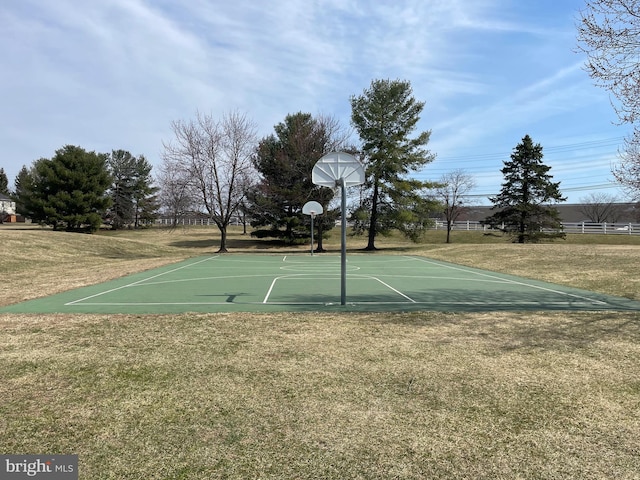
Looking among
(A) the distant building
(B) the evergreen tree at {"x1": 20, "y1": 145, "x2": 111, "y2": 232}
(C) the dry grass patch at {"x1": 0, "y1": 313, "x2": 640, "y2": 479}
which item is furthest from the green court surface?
(A) the distant building

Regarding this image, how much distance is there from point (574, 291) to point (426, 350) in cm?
767

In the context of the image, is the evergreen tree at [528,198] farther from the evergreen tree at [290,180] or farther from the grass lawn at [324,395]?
the grass lawn at [324,395]

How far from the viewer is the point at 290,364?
457cm

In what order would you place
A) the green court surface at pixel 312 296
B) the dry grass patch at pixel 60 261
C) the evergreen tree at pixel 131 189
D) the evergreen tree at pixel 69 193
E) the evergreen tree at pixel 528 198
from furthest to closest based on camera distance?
the evergreen tree at pixel 131 189 → the evergreen tree at pixel 69 193 → the evergreen tree at pixel 528 198 → the dry grass patch at pixel 60 261 → the green court surface at pixel 312 296

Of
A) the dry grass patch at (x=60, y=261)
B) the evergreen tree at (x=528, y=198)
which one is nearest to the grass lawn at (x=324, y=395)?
the dry grass patch at (x=60, y=261)

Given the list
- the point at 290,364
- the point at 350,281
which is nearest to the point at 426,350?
the point at 290,364

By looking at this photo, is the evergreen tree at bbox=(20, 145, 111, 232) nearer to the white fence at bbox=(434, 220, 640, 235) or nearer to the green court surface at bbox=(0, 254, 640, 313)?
the white fence at bbox=(434, 220, 640, 235)

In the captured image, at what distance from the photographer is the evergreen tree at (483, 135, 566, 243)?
37.0 meters

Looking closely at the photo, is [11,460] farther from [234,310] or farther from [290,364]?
[234,310]

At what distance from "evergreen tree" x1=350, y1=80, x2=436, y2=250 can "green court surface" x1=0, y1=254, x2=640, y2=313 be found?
1740cm

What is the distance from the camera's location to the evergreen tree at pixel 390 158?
99.0ft

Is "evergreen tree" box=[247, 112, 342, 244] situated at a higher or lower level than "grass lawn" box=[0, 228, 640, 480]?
higher

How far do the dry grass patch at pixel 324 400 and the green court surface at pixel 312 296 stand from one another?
190cm

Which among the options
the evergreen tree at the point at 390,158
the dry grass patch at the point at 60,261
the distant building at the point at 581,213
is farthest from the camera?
the distant building at the point at 581,213
